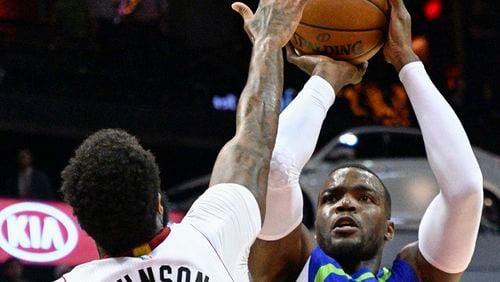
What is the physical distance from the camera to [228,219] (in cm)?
224

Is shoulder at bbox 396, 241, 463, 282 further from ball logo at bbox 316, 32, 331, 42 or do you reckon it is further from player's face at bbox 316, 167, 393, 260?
ball logo at bbox 316, 32, 331, 42

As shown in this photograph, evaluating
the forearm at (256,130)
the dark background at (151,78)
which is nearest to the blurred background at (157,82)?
the dark background at (151,78)

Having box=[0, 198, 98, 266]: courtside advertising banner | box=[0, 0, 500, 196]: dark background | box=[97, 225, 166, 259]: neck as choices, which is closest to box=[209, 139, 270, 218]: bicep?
box=[97, 225, 166, 259]: neck

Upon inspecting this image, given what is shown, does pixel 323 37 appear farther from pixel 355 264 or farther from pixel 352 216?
pixel 355 264

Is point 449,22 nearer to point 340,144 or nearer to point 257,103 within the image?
point 340,144

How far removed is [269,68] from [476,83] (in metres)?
9.13

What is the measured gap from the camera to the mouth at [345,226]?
3139 millimetres

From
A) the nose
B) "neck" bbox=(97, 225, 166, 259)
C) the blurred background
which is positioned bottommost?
the blurred background

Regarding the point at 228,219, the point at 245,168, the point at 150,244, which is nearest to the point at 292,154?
the point at 245,168

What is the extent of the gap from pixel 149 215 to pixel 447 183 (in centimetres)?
115

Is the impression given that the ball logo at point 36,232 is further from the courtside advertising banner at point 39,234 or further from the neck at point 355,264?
the neck at point 355,264

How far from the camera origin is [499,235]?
8328 mm

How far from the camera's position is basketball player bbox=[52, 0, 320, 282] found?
6.93 ft

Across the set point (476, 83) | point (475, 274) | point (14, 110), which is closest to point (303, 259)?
point (475, 274)
